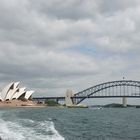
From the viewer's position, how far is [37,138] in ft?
117

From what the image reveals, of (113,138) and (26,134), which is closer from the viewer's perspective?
(26,134)

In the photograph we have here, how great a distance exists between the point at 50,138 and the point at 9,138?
3.81 m

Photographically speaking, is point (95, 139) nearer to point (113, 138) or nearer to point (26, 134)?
point (113, 138)

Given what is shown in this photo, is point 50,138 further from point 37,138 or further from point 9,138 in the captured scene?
point 9,138

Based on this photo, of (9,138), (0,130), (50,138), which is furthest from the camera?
(0,130)

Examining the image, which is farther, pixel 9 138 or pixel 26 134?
pixel 26 134

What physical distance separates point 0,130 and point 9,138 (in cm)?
563

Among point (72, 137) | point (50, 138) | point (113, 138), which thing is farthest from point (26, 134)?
point (113, 138)

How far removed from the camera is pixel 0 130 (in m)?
39.4

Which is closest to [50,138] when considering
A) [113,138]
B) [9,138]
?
[9,138]

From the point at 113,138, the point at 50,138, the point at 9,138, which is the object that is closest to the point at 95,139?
the point at 113,138

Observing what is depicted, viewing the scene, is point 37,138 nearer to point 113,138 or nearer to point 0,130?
point 0,130

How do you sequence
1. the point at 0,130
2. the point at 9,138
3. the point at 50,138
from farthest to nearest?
the point at 0,130, the point at 50,138, the point at 9,138

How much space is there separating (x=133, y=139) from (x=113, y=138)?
180cm
